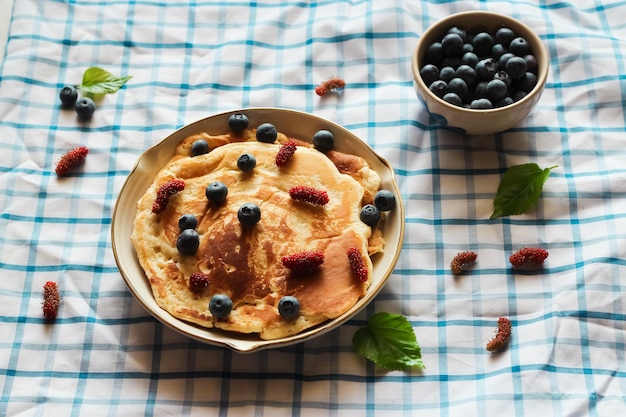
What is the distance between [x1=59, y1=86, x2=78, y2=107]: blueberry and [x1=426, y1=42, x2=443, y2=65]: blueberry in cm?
134

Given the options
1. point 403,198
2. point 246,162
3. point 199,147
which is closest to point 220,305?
point 246,162

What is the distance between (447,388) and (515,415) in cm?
21

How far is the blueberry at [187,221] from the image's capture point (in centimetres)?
217

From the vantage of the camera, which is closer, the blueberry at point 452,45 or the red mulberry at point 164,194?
the red mulberry at point 164,194

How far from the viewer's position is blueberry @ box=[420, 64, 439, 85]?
245cm

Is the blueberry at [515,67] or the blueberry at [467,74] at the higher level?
the blueberry at [515,67]

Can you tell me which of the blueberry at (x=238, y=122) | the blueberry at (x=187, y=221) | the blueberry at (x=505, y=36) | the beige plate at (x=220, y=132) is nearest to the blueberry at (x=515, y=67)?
the blueberry at (x=505, y=36)

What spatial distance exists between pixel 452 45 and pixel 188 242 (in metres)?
1.14

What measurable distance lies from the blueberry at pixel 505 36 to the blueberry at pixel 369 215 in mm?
795

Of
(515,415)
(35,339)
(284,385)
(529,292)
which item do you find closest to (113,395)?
(35,339)

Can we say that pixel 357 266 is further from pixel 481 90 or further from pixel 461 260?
pixel 481 90

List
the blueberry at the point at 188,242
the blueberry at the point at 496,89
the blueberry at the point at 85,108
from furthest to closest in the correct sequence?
the blueberry at the point at 85,108
the blueberry at the point at 496,89
the blueberry at the point at 188,242

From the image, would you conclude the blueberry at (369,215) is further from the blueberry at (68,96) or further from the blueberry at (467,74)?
the blueberry at (68,96)

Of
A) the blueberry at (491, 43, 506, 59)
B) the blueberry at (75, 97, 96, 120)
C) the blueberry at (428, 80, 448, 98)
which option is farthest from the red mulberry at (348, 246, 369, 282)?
the blueberry at (75, 97, 96, 120)
